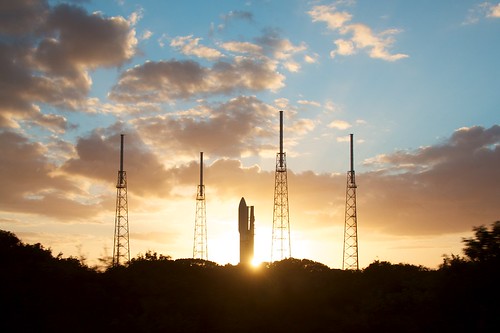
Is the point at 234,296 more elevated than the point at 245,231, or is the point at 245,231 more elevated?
the point at 245,231

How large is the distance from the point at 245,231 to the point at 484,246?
53.8m

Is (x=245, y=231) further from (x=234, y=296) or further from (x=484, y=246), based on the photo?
(x=484, y=246)

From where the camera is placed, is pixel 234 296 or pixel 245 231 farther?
pixel 245 231

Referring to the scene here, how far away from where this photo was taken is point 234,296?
36.9 m

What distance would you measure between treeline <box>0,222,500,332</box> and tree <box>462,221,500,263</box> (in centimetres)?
5

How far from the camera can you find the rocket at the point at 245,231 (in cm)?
7962

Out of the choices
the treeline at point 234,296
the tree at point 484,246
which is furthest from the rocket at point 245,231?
the tree at point 484,246

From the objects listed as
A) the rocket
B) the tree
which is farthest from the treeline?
the rocket

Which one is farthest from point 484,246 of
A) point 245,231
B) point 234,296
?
point 245,231

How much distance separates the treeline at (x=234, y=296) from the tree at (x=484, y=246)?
0.05m

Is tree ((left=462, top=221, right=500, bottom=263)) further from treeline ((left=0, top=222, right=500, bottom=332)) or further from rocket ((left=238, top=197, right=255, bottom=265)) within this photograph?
rocket ((left=238, top=197, right=255, bottom=265))

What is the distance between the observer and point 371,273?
44.2 metres

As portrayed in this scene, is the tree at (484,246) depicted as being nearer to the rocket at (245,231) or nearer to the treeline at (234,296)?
the treeline at (234,296)

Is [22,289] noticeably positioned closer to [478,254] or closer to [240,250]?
[478,254]
